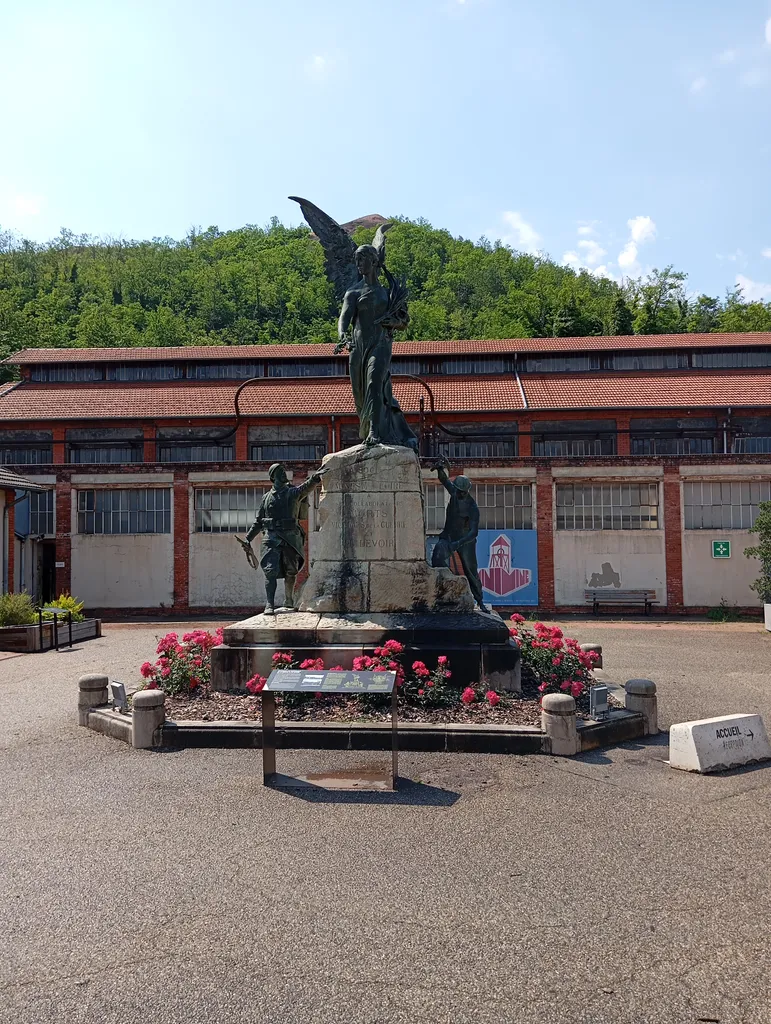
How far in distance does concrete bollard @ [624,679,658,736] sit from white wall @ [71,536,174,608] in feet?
64.7

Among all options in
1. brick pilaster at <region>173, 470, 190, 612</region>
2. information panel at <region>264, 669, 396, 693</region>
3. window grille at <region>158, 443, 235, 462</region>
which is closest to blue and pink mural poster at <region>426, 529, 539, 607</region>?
brick pilaster at <region>173, 470, 190, 612</region>

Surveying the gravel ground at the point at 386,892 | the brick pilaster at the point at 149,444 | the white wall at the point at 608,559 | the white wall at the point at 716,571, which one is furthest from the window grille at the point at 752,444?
the gravel ground at the point at 386,892

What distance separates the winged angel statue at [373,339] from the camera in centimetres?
1048

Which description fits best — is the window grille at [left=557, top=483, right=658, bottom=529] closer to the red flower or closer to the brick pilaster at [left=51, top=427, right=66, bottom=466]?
the red flower

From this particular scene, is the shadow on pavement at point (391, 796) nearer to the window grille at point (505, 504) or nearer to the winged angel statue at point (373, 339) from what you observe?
the winged angel statue at point (373, 339)

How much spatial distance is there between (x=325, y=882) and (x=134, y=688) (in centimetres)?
679

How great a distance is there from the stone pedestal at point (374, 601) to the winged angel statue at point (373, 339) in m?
0.59

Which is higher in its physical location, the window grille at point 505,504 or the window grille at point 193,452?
the window grille at point 193,452

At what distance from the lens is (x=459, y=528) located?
10.5 m

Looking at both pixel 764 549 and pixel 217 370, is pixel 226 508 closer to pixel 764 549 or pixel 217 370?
pixel 217 370

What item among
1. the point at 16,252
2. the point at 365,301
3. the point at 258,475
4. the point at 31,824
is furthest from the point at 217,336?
the point at 31,824

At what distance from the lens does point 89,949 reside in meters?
3.81

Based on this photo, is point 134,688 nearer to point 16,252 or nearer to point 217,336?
point 217,336

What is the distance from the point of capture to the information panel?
6.24 meters
